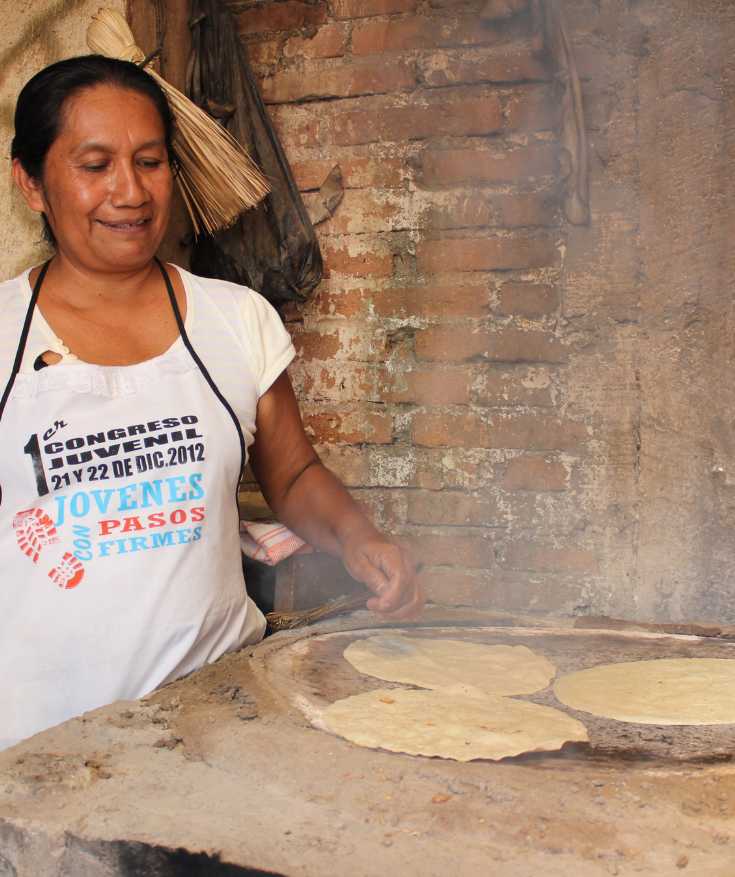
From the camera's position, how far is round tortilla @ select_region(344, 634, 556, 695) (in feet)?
5.60

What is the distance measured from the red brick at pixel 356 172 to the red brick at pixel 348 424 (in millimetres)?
593

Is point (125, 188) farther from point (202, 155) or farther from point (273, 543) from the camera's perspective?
point (273, 543)

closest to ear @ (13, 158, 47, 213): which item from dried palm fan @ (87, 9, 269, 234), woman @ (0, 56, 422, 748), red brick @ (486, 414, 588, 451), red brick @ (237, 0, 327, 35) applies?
woman @ (0, 56, 422, 748)

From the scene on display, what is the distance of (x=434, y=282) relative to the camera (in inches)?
103

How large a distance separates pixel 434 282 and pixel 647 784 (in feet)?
5.27

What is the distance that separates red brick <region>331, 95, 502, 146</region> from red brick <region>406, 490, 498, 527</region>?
93 centimetres

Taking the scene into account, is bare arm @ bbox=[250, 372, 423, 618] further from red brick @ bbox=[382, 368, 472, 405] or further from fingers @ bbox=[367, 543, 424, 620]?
red brick @ bbox=[382, 368, 472, 405]

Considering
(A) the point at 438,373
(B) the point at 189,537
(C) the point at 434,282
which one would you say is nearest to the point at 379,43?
(C) the point at 434,282

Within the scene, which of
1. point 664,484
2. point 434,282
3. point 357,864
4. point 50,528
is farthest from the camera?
point 434,282

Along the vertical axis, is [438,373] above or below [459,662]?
above

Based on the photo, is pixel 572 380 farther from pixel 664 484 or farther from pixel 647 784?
pixel 647 784

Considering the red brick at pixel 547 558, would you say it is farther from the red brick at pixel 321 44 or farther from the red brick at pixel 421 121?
the red brick at pixel 321 44

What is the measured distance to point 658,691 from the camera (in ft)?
5.50

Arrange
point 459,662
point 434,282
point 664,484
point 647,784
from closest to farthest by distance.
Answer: point 647,784
point 459,662
point 664,484
point 434,282
